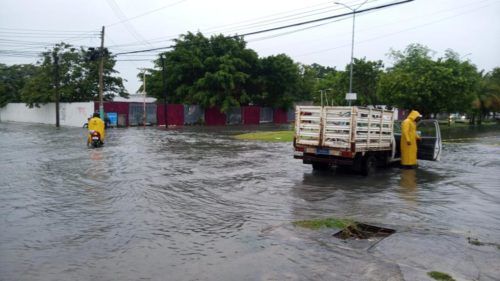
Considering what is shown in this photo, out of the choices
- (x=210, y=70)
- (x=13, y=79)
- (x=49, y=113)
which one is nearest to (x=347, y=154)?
(x=210, y=70)

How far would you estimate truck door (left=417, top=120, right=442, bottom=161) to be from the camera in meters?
15.0

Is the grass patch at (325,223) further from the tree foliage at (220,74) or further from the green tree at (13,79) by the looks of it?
the green tree at (13,79)

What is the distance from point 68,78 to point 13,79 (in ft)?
72.1

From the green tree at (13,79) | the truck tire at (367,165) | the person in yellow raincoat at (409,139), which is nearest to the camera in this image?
the truck tire at (367,165)

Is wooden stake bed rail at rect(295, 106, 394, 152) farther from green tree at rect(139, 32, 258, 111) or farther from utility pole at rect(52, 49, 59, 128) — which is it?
utility pole at rect(52, 49, 59, 128)

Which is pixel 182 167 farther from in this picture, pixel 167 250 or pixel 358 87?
pixel 358 87

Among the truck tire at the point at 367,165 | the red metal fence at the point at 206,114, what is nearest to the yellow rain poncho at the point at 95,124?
the truck tire at the point at 367,165

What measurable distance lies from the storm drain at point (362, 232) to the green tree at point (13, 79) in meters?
64.4

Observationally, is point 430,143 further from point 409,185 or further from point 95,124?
point 95,124

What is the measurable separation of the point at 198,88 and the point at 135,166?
3338cm

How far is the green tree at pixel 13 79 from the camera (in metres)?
62.9

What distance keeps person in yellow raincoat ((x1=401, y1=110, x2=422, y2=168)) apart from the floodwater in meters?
0.45

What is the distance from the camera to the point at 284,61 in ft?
173

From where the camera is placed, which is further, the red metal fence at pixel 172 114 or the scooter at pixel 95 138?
the red metal fence at pixel 172 114
